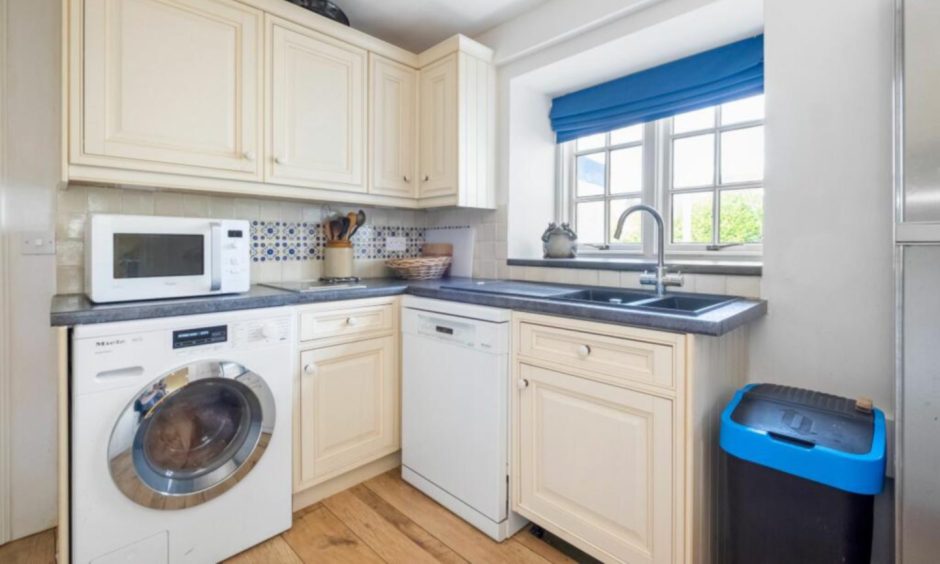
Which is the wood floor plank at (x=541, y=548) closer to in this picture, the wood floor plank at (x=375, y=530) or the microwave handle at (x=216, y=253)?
the wood floor plank at (x=375, y=530)

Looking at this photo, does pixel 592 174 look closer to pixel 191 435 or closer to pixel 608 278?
pixel 608 278

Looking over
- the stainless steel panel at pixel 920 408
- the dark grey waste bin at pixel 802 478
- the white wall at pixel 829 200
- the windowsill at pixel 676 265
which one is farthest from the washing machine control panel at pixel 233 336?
the stainless steel panel at pixel 920 408

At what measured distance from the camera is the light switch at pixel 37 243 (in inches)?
65.6

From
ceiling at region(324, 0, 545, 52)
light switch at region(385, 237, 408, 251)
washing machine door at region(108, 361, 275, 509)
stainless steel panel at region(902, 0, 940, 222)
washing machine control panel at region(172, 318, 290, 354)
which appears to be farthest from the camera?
light switch at region(385, 237, 408, 251)

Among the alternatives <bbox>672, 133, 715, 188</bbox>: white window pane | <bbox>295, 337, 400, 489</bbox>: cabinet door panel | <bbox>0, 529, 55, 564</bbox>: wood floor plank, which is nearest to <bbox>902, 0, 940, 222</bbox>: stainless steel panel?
<bbox>672, 133, 715, 188</bbox>: white window pane

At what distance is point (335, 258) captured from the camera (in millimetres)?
2328

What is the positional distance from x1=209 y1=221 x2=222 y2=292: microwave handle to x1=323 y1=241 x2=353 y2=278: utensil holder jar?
2.30ft

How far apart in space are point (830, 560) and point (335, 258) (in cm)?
213

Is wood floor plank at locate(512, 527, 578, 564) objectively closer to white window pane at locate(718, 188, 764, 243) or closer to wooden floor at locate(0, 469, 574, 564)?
wooden floor at locate(0, 469, 574, 564)

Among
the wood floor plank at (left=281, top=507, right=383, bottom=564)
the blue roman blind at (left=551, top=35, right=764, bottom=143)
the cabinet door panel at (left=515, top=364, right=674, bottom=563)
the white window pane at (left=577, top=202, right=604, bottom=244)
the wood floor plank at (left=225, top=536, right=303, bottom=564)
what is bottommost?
the wood floor plank at (left=225, top=536, right=303, bottom=564)

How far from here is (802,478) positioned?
3.59ft

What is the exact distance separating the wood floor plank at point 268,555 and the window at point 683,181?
193 cm

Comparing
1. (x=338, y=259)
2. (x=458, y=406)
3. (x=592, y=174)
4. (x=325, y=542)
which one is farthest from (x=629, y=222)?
(x=325, y=542)

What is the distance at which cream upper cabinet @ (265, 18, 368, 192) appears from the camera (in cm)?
194
